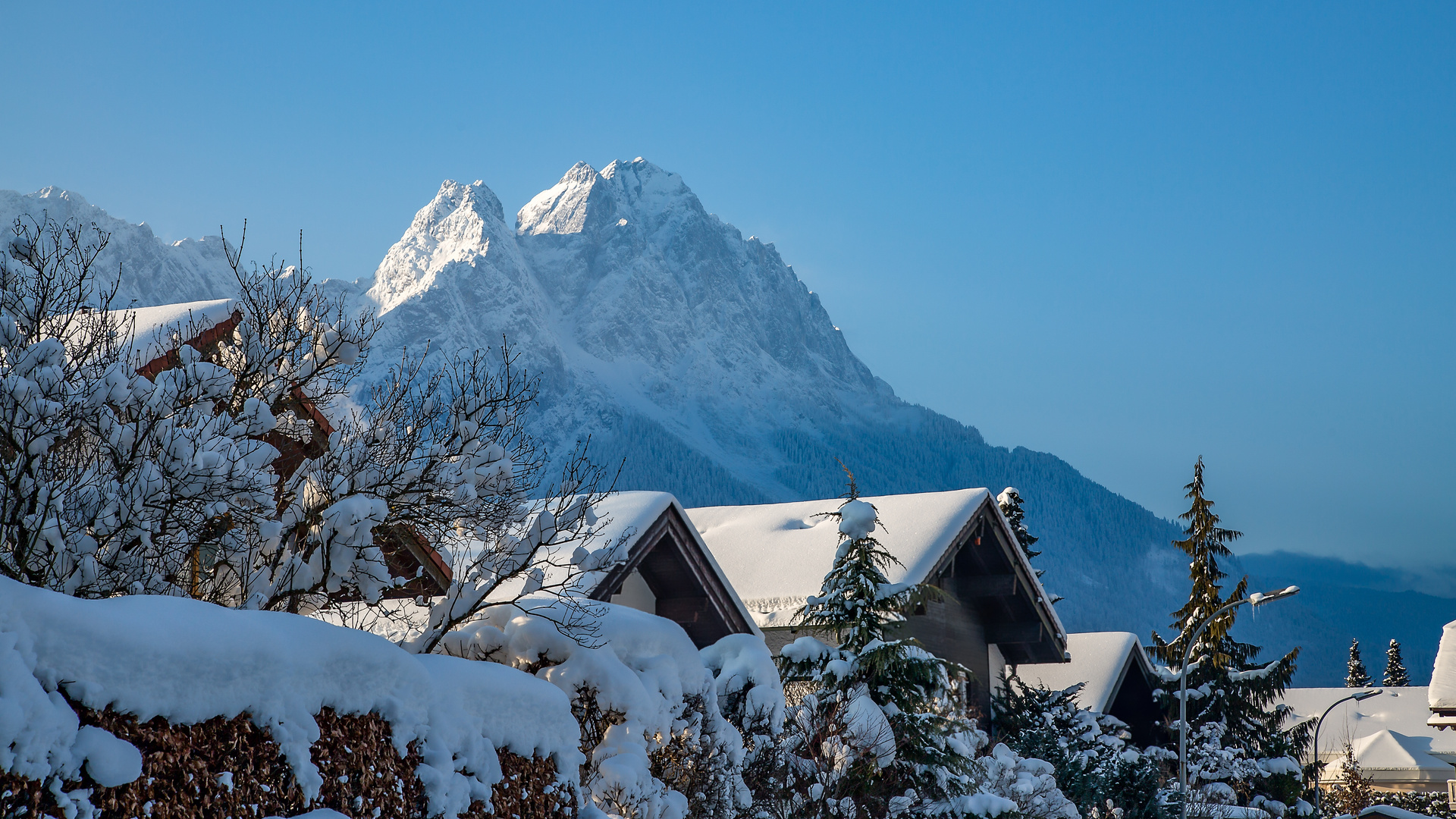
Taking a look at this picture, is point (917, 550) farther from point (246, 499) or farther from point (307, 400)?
point (246, 499)

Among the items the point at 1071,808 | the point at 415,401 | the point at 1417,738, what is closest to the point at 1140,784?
the point at 1071,808

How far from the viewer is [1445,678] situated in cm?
3388

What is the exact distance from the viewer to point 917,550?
79.5 feet

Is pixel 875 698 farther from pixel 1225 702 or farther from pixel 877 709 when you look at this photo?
pixel 1225 702

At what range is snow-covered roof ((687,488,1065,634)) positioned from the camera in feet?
78.5

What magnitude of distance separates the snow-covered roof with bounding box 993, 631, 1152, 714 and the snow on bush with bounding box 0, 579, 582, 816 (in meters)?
28.0

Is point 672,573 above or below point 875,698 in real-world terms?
above

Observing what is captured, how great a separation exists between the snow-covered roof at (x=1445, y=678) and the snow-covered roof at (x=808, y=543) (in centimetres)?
Answer: 1136

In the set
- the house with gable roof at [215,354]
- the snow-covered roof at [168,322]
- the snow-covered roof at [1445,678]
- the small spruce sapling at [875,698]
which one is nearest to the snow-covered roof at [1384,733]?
the snow-covered roof at [1445,678]

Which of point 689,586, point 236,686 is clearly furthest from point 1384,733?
point 236,686

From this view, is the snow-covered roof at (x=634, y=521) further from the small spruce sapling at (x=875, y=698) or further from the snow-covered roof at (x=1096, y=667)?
the snow-covered roof at (x=1096, y=667)

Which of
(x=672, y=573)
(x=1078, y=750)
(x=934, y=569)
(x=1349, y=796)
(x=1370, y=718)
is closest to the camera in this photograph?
(x=672, y=573)

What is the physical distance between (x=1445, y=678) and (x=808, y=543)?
63.6 feet

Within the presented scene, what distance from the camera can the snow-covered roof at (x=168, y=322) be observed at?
12.4 metres
